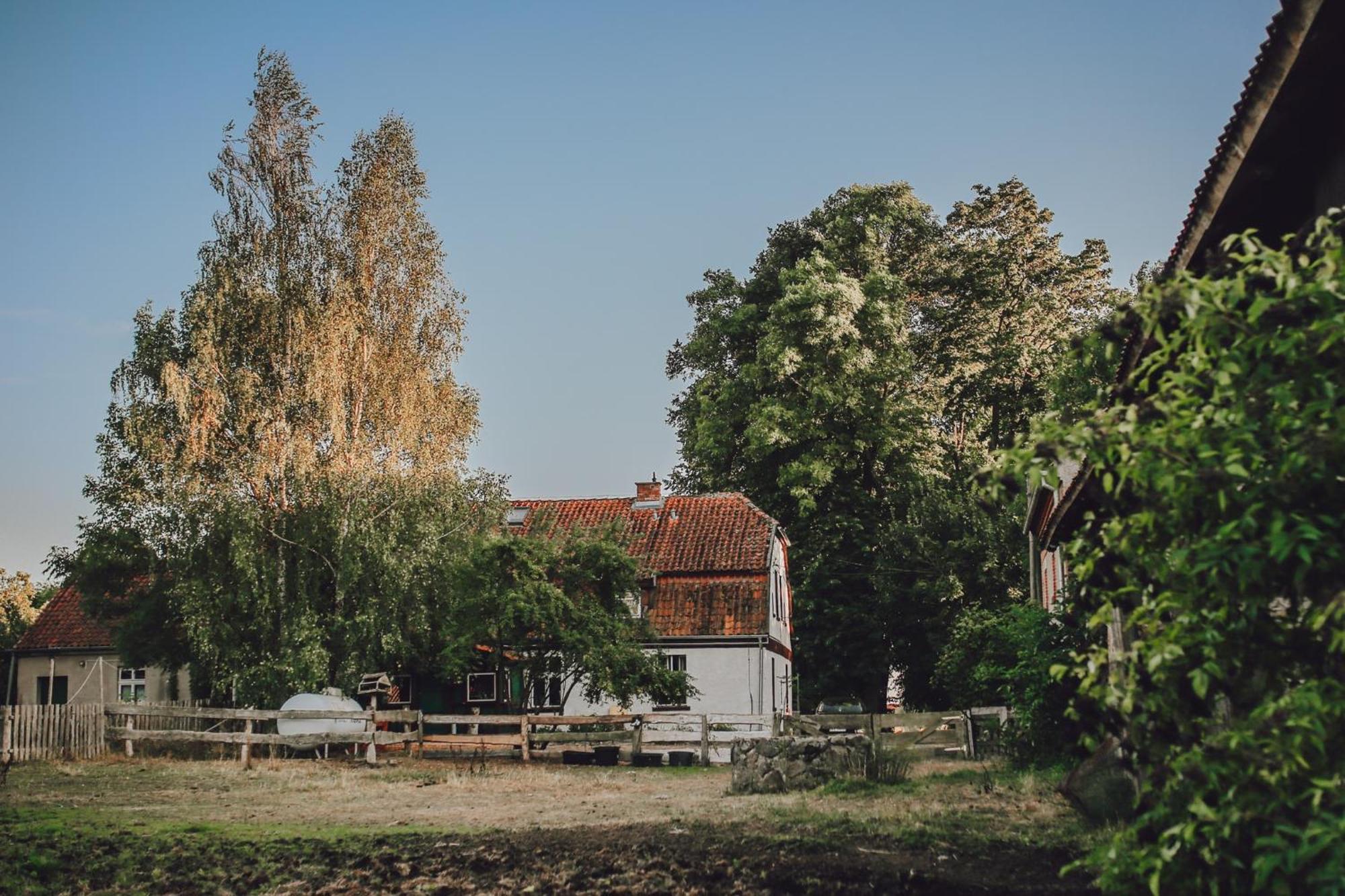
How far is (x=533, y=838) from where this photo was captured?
12320 millimetres

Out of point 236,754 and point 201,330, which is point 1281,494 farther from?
point 201,330

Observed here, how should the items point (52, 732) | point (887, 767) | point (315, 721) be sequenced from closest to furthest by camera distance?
1. point (887, 767)
2. point (52, 732)
3. point (315, 721)

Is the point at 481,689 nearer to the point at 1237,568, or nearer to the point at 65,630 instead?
the point at 65,630

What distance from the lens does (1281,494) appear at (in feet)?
12.8

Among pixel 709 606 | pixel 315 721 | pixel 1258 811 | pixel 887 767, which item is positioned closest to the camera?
pixel 1258 811

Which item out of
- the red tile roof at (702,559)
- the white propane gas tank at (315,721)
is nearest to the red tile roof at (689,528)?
the red tile roof at (702,559)

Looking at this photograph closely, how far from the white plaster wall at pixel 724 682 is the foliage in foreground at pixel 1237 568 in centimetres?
3092

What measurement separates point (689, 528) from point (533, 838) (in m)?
26.9

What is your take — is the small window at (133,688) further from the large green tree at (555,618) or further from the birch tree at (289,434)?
the large green tree at (555,618)

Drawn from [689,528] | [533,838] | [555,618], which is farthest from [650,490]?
[533,838]

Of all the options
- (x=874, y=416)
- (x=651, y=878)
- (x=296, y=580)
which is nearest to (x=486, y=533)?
(x=296, y=580)

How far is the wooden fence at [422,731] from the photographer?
2475 cm

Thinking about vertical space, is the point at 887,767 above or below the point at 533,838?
below

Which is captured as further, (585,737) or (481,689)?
(481,689)
